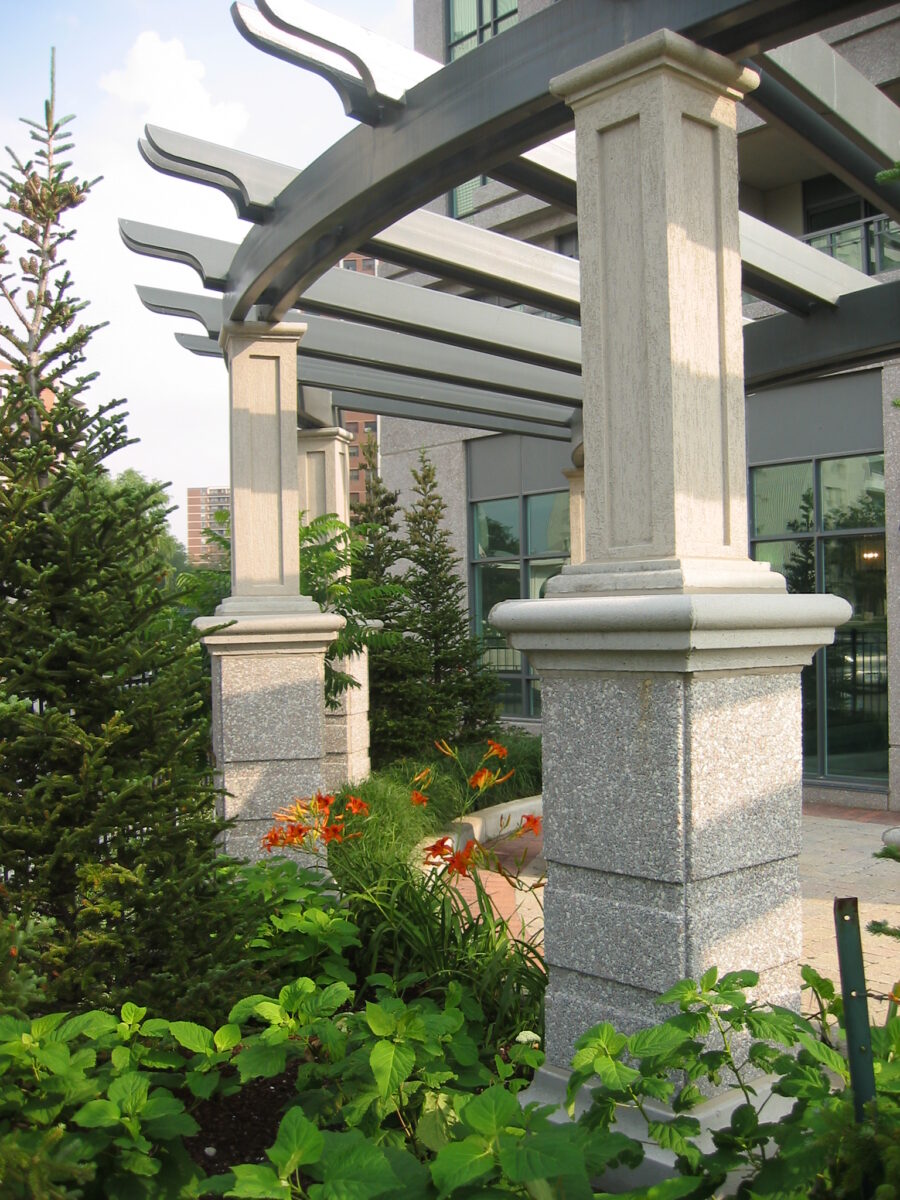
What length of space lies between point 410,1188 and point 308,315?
772 cm

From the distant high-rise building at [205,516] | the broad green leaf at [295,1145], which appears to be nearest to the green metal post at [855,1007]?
the broad green leaf at [295,1145]

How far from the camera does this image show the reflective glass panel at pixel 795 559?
39.5 ft

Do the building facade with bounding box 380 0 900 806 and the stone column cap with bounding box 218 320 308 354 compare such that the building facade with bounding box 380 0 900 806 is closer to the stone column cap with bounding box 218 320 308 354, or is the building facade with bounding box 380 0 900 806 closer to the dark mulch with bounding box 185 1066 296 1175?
the stone column cap with bounding box 218 320 308 354

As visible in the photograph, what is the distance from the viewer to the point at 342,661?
9211 mm

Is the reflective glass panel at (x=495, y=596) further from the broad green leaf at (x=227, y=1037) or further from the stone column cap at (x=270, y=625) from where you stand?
the broad green leaf at (x=227, y=1037)

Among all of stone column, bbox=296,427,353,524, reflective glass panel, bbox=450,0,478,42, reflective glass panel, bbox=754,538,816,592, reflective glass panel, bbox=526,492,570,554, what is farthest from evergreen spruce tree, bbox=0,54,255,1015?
reflective glass panel, bbox=450,0,478,42

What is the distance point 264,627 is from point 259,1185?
433 centimetres

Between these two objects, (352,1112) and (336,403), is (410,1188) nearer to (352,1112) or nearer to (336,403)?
(352,1112)

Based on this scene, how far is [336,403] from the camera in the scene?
11.8m

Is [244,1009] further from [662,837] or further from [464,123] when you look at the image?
[464,123]

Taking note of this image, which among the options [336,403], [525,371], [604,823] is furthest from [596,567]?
[336,403]

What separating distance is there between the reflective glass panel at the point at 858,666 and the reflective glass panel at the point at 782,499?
0.52 meters

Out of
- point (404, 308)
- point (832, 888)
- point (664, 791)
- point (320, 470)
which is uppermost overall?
point (404, 308)

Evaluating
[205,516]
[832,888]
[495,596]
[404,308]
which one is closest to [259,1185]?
[832,888]
